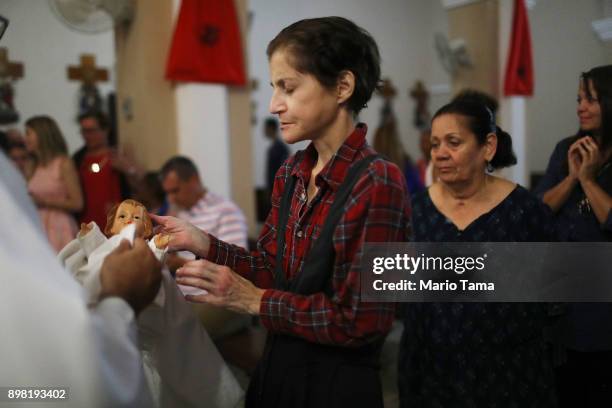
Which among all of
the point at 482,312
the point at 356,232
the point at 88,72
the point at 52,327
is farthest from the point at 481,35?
the point at 88,72

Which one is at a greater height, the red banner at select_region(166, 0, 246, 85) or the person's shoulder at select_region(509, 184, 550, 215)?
the red banner at select_region(166, 0, 246, 85)

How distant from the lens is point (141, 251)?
958 mm

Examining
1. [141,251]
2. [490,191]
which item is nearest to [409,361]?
[490,191]

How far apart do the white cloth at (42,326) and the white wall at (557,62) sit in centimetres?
138

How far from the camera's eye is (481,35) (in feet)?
5.89

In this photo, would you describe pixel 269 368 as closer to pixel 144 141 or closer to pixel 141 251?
pixel 141 251

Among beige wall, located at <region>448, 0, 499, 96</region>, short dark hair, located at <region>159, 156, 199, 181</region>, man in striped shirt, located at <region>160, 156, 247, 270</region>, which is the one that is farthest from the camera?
short dark hair, located at <region>159, 156, 199, 181</region>

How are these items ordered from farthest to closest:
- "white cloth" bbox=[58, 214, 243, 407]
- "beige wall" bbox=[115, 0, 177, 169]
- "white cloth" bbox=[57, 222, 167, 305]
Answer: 1. "beige wall" bbox=[115, 0, 177, 169]
2. "white cloth" bbox=[58, 214, 243, 407]
3. "white cloth" bbox=[57, 222, 167, 305]

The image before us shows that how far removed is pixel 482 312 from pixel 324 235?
775mm

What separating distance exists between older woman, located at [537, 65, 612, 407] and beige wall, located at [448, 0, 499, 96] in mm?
409

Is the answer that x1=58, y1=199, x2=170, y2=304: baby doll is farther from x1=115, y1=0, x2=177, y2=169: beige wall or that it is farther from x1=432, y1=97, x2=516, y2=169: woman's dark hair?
x1=115, y1=0, x2=177, y2=169: beige wall

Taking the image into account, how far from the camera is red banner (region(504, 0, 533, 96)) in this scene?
167cm

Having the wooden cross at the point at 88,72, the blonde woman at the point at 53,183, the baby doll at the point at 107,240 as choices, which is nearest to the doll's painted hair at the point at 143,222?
the baby doll at the point at 107,240

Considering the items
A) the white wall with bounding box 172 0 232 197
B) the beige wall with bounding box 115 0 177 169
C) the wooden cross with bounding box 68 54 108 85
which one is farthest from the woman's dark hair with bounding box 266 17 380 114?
the wooden cross with bounding box 68 54 108 85
